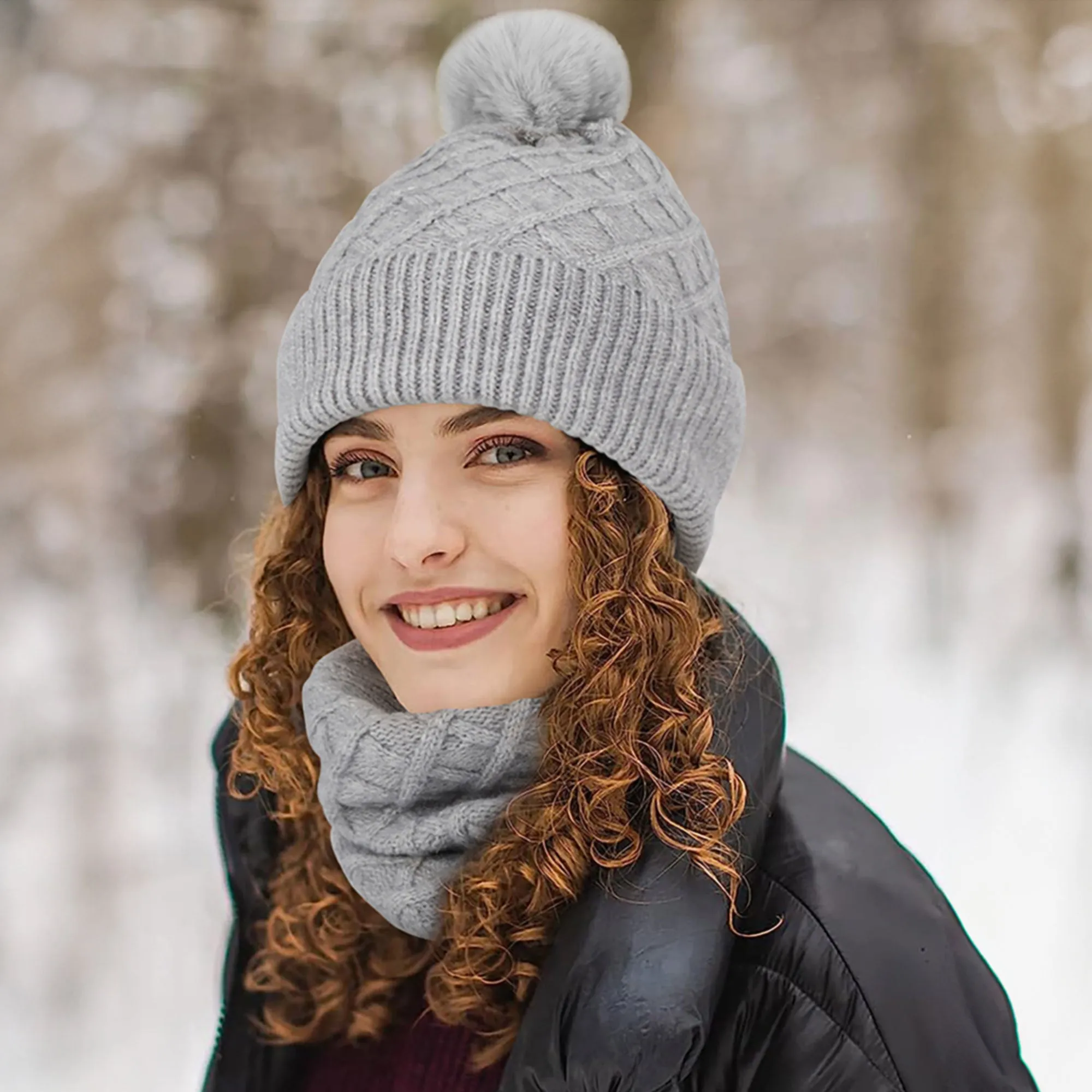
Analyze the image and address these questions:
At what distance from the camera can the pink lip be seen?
117 centimetres

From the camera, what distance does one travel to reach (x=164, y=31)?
2.50 meters

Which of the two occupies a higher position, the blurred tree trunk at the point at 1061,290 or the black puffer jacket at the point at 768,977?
the blurred tree trunk at the point at 1061,290

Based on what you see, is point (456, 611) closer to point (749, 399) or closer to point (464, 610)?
point (464, 610)

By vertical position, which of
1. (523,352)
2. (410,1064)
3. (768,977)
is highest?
(523,352)

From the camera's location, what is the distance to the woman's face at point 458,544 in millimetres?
1129

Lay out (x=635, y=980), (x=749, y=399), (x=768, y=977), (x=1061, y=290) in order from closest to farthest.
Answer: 1. (x=635, y=980)
2. (x=768, y=977)
3. (x=1061, y=290)
4. (x=749, y=399)

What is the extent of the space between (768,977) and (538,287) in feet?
2.47

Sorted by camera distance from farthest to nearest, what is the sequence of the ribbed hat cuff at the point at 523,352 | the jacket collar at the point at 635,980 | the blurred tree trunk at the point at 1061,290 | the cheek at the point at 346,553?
the blurred tree trunk at the point at 1061,290 → the cheek at the point at 346,553 → the ribbed hat cuff at the point at 523,352 → the jacket collar at the point at 635,980

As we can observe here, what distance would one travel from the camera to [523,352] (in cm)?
109

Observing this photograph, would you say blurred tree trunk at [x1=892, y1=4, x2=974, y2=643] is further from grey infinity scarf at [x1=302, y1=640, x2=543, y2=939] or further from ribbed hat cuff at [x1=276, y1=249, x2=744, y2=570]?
grey infinity scarf at [x1=302, y1=640, x2=543, y2=939]

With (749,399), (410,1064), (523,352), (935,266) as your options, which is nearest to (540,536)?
(523,352)

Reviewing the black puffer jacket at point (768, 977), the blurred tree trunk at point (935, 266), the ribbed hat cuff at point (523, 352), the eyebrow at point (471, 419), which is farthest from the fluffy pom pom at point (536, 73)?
the blurred tree trunk at point (935, 266)

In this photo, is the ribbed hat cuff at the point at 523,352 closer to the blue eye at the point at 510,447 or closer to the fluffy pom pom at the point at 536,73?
Answer: the blue eye at the point at 510,447

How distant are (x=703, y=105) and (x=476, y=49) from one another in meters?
1.38
